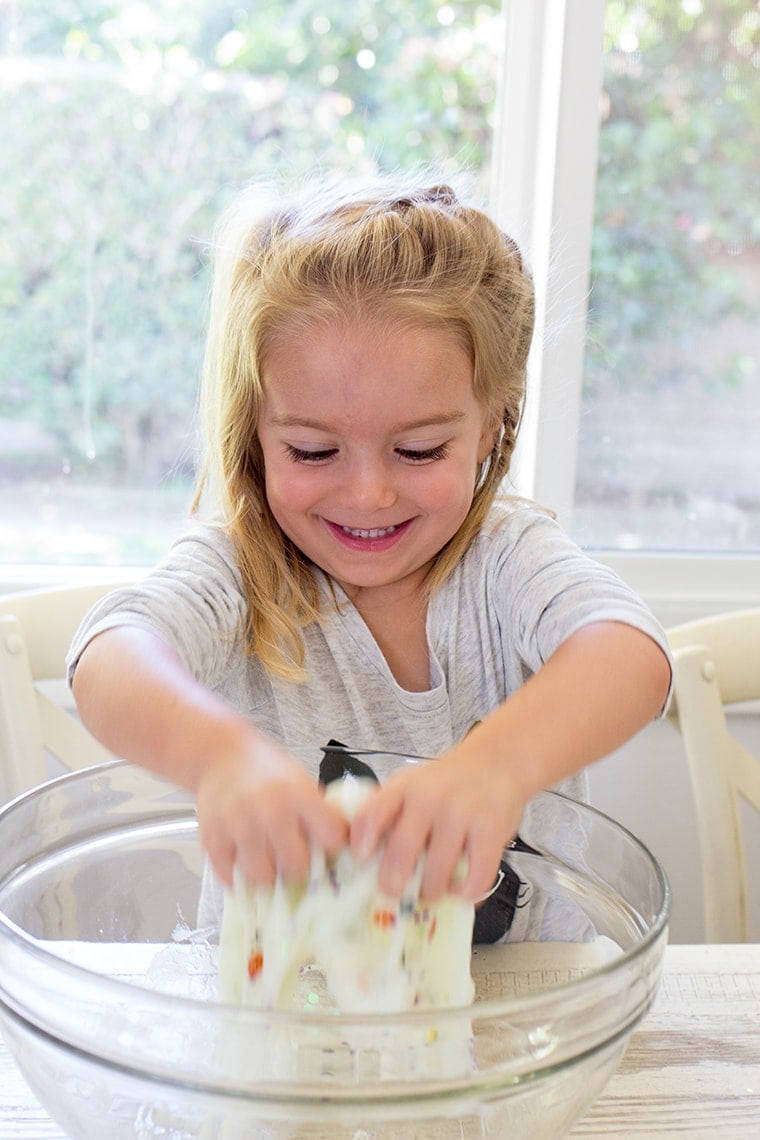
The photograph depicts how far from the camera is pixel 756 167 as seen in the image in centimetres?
180

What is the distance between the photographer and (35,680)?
130 centimetres

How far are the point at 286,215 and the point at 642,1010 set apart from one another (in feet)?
2.51

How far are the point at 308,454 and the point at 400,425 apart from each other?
0.08 meters

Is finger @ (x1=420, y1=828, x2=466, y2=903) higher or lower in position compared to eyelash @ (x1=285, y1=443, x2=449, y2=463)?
lower

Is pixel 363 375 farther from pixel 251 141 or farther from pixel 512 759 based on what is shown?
pixel 251 141

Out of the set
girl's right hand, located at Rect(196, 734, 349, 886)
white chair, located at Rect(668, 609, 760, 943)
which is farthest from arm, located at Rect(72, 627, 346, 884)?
white chair, located at Rect(668, 609, 760, 943)

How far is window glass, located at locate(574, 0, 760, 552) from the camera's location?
1.75 metres

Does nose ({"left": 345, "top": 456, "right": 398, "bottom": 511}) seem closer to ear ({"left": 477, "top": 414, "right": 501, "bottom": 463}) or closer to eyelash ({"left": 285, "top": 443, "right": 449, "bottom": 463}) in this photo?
eyelash ({"left": 285, "top": 443, "right": 449, "bottom": 463})

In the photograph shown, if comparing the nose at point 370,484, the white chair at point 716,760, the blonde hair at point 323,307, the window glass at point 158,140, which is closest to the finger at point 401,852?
the nose at point 370,484

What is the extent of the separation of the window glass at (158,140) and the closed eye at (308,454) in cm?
81

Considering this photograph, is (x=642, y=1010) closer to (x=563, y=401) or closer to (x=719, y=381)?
(x=563, y=401)

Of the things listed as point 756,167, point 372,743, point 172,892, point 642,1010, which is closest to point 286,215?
point 372,743

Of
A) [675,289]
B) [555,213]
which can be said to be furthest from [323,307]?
[675,289]

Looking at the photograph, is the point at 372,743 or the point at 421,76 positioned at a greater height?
the point at 421,76
